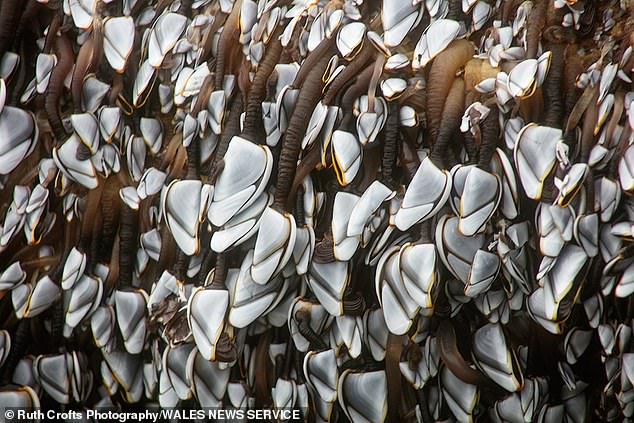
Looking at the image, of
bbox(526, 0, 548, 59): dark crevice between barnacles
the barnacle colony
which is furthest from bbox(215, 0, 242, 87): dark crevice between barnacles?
bbox(526, 0, 548, 59): dark crevice between barnacles

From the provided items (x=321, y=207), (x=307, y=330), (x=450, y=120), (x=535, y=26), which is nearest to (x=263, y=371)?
(x=307, y=330)

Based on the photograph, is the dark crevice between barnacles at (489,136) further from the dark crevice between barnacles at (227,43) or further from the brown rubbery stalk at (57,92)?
the brown rubbery stalk at (57,92)

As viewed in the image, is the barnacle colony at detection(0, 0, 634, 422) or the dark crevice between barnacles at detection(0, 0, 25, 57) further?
the dark crevice between barnacles at detection(0, 0, 25, 57)

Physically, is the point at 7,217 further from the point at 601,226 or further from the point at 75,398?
the point at 601,226

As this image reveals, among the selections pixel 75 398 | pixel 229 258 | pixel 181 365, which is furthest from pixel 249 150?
pixel 75 398

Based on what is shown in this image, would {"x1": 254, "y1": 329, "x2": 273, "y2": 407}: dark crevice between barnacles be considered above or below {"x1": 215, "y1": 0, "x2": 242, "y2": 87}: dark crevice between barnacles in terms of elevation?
below

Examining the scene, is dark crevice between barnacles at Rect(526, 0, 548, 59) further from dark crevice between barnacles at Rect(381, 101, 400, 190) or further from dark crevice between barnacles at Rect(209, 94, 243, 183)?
dark crevice between barnacles at Rect(209, 94, 243, 183)

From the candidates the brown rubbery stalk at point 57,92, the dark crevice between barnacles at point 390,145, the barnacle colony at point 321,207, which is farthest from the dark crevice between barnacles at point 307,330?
the brown rubbery stalk at point 57,92

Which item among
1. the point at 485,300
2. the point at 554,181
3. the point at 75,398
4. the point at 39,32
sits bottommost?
the point at 75,398
